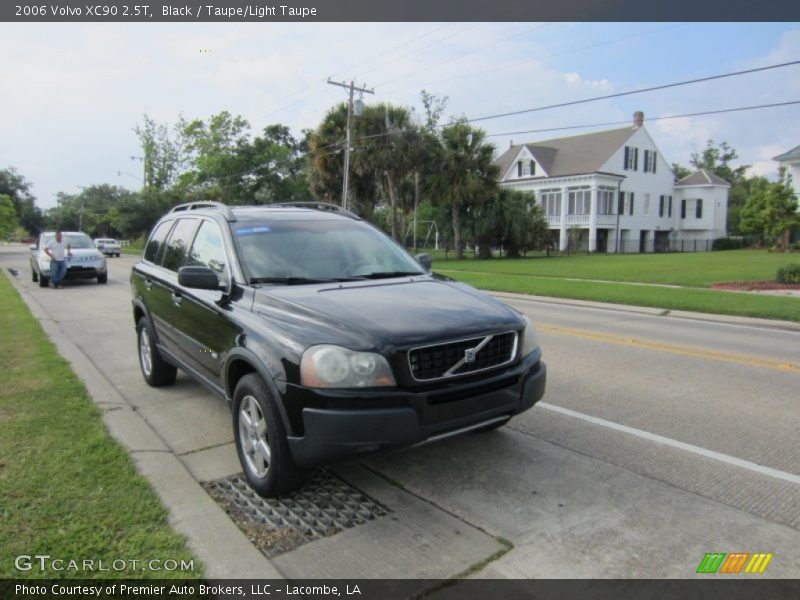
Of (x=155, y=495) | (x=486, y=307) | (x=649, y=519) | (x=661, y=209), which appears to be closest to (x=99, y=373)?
(x=155, y=495)

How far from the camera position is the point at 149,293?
5.96 metres

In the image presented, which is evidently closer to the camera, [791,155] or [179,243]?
[179,243]

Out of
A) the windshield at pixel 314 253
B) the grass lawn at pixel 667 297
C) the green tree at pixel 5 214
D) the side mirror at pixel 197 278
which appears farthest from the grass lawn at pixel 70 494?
the green tree at pixel 5 214

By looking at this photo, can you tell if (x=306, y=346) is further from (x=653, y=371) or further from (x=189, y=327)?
(x=653, y=371)

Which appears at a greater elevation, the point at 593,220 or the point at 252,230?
the point at 593,220

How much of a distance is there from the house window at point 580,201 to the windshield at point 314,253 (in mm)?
45683

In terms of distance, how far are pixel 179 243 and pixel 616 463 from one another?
13.9 ft

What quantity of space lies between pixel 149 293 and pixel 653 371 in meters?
5.70

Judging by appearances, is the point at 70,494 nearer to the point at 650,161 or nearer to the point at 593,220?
the point at 593,220

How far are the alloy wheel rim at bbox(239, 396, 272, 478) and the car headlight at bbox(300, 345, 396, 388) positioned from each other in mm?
516

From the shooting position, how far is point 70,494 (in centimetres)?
351

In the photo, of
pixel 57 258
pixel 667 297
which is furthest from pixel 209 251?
pixel 57 258

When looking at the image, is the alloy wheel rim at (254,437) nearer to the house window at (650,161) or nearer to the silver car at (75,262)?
the silver car at (75,262)

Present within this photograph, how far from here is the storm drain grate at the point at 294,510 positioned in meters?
3.24
